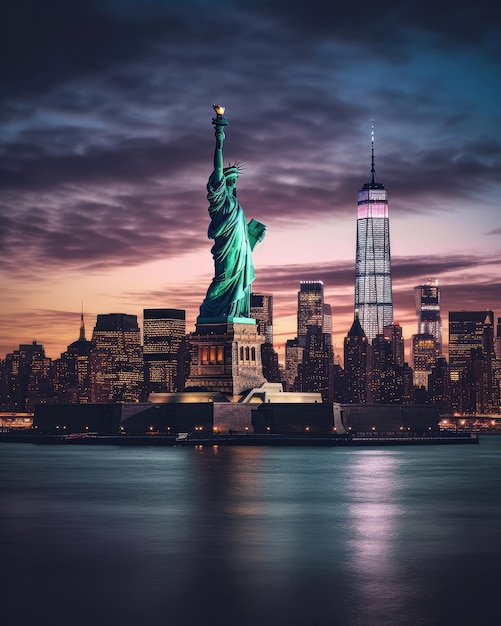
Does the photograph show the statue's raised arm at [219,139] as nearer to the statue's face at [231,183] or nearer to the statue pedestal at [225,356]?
the statue's face at [231,183]

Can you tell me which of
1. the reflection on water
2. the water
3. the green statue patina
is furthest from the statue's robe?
the water

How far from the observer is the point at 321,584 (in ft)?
132

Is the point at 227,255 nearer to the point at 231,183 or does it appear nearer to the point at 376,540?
the point at 231,183

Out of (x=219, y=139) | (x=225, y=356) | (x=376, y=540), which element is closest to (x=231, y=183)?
(x=219, y=139)

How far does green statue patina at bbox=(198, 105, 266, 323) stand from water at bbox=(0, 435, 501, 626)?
5183 cm

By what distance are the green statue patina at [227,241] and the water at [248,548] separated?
51826mm

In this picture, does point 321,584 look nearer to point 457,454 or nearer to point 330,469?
point 330,469

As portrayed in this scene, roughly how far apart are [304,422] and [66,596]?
112 meters

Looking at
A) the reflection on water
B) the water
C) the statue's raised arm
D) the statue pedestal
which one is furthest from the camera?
the statue pedestal

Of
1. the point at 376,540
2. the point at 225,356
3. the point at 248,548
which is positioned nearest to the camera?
the point at 248,548

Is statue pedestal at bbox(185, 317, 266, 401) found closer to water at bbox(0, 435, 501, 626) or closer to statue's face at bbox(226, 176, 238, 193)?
statue's face at bbox(226, 176, 238, 193)

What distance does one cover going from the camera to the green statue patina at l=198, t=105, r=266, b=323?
142 m

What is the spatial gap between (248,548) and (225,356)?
99654 millimetres

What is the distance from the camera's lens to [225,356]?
486ft
